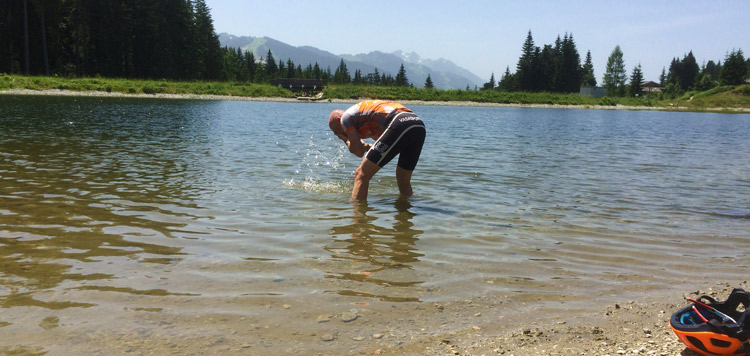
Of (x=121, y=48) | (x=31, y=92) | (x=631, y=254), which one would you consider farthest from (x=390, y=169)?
(x=121, y=48)

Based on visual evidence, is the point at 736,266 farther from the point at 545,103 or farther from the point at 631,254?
the point at 545,103

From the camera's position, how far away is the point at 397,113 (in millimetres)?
7906

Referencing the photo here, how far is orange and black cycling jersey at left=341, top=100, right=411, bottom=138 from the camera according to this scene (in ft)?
26.0

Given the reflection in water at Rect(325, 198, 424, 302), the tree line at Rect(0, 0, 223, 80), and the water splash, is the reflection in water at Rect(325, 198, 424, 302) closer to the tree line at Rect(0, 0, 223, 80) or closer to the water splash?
the water splash

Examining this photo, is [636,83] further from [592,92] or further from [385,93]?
[385,93]

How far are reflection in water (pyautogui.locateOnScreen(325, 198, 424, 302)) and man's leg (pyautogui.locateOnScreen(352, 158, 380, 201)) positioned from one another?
42 centimetres

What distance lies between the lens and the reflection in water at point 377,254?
15.1 ft

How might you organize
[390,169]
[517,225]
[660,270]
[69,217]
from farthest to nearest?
1. [390,169]
2. [517,225]
3. [69,217]
4. [660,270]

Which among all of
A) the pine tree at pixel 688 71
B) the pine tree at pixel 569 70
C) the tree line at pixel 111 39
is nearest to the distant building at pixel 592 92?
the pine tree at pixel 569 70

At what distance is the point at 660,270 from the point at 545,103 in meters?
108

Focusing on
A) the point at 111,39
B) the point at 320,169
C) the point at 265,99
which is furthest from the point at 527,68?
the point at 320,169

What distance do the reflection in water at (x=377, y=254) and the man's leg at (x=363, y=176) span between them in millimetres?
423

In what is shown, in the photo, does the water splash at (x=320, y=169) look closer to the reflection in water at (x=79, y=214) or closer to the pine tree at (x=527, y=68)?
the reflection in water at (x=79, y=214)

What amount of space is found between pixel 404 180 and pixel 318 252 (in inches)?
140
